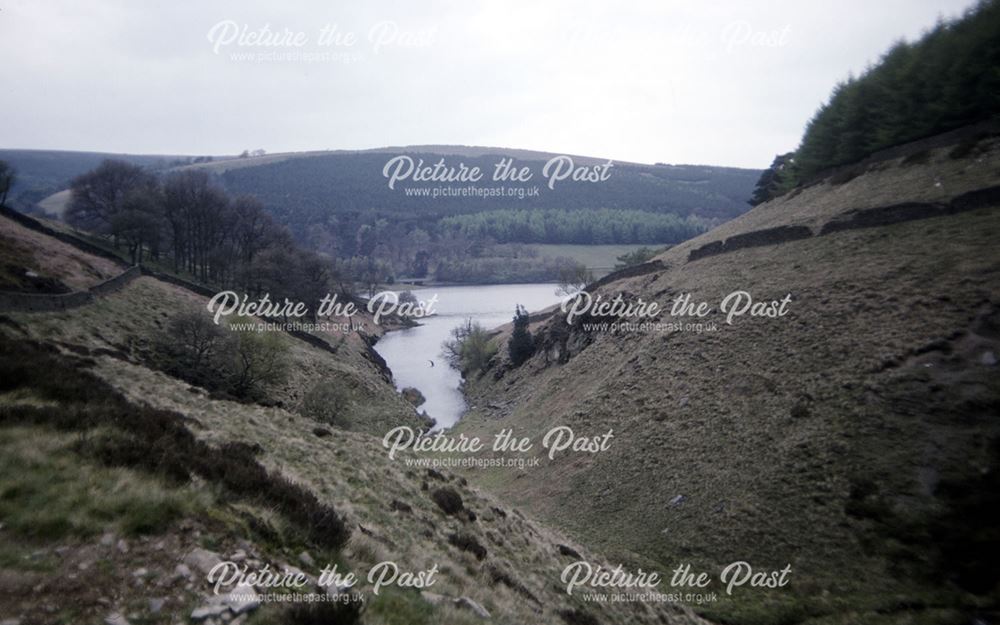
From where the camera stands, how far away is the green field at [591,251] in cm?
13000

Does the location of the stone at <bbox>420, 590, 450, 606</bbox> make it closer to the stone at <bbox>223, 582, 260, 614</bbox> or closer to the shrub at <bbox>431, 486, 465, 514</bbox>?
the stone at <bbox>223, 582, 260, 614</bbox>

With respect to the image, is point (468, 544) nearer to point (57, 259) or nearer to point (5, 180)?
point (57, 259)

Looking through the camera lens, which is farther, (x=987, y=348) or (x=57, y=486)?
(x=987, y=348)

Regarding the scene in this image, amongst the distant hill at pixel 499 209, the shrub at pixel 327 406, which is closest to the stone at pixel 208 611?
the shrub at pixel 327 406

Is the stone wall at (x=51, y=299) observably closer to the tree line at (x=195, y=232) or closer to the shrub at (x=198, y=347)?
the shrub at (x=198, y=347)

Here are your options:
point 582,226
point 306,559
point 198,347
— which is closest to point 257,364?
point 198,347

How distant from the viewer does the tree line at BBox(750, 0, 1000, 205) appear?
32.4m

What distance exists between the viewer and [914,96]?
37062 millimetres

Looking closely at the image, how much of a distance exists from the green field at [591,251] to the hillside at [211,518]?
369 feet

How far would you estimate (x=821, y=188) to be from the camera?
133ft

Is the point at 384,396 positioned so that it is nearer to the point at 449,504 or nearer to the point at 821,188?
the point at 449,504

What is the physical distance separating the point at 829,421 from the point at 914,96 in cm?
3238

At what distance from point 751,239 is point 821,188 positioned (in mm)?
11156

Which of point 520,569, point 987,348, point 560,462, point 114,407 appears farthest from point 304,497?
point 987,348
